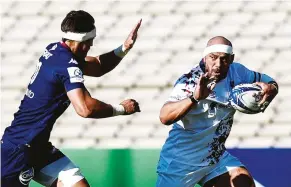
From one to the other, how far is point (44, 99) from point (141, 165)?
169 cm

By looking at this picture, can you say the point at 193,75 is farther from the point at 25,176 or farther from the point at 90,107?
the point at 25,176

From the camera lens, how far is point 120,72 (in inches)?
338

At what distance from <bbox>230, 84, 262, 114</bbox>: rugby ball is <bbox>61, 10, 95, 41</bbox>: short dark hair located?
0.99 meters

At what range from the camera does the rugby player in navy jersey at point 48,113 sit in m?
5.04

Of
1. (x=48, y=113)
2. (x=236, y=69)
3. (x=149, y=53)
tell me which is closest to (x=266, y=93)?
(x=236, y=69)

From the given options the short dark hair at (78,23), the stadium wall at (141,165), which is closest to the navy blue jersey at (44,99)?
the short dark hair at (78,23)

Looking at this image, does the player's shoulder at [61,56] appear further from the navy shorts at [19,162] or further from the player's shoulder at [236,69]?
the player's shoulder at [236,69]

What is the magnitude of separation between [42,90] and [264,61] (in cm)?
390

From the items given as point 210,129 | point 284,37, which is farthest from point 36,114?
point 284,37

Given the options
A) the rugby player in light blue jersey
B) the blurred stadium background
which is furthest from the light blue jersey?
the blurred stadium background

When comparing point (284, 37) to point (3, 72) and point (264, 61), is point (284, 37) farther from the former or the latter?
point (3, 72)

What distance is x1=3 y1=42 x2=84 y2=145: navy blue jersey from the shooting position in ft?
16.6

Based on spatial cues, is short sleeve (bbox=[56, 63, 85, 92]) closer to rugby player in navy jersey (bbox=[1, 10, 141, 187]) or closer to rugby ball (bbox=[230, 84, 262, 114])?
rugby player in navy jersey (bbox=[1, 10, 141, 187])

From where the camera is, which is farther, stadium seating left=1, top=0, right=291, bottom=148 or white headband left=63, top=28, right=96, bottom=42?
stadium seating left=1, top=0, right=291, bottom=148
